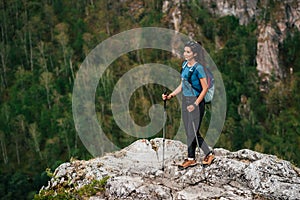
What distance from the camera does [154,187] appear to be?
5527 millimetres

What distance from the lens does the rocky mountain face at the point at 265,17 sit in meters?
54.1

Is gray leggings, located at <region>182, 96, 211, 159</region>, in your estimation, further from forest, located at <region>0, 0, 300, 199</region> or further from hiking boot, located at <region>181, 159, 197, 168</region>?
forest, located at <region>0, 0, 300, 199</region>

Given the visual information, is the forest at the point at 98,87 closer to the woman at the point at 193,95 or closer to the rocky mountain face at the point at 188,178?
the rocky mountain face at the point at 188,178

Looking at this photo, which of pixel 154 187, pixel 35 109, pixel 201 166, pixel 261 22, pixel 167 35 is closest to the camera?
pixel 154 187

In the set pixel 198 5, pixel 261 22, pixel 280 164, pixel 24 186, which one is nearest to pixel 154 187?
pixel 280 164

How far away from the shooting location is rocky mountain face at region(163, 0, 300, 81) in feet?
178

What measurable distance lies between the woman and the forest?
31.1m

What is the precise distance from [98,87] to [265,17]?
26.8 m

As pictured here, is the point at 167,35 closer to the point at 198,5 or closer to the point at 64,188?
the point at 198,5

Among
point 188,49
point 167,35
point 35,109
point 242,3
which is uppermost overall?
point 242,3

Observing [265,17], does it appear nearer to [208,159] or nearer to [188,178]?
[208,159]

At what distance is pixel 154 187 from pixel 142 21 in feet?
185

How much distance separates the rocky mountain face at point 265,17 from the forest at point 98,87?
908mm

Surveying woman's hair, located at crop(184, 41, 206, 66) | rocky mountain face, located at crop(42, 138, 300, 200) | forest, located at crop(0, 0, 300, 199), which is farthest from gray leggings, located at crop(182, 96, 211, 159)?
forest, located at crop(0, 0, 300, 199)
